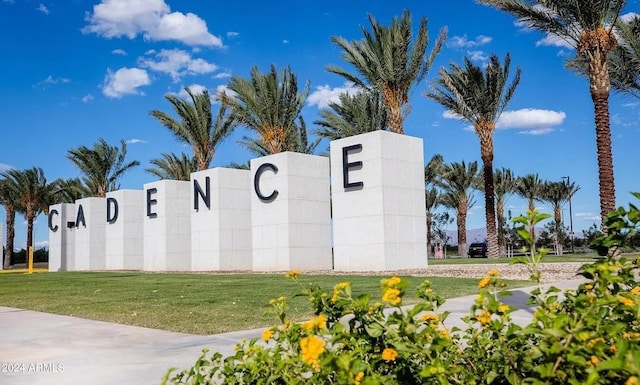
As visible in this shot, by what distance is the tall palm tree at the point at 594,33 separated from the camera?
17.9 m

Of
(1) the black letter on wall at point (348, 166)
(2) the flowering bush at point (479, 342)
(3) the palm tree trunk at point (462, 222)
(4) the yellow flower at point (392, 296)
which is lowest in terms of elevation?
(2) the flowering bush at point (479, 342)

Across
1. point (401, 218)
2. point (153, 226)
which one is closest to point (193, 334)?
point (401, 218)

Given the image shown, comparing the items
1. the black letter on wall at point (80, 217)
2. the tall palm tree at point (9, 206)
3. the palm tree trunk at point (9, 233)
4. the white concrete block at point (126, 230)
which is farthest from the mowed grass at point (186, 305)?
the palm tree trunk at point (9, 233)

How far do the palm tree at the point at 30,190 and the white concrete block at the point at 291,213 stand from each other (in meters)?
31.9

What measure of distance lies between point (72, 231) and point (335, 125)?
20.8m

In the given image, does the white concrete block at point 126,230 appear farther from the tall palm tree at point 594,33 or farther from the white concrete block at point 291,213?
the tall palm tree at point 594,33

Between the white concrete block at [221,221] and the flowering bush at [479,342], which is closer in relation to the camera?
the flowering bush at [479,342]

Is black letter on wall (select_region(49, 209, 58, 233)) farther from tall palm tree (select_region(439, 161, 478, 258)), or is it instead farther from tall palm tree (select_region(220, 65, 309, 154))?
tall palm tree (select_region(439, 161, 478, 258))

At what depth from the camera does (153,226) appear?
29.6 meters

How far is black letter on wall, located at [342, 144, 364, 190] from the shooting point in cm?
1973

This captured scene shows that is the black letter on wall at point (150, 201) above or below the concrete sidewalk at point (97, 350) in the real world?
above

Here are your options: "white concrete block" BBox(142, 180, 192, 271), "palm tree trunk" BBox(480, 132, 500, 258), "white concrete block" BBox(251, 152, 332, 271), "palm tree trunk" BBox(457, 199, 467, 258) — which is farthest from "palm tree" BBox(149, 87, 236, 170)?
"palm tree trunk" BBox(457, 199, 467, 258)

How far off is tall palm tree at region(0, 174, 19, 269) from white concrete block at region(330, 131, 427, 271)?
39999 mm

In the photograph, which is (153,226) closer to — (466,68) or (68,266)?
(68,266)
